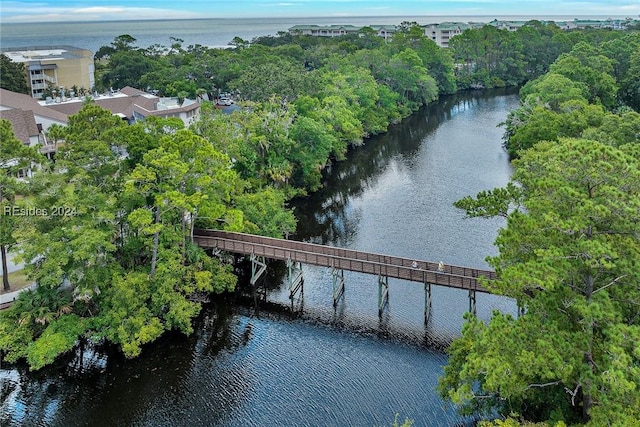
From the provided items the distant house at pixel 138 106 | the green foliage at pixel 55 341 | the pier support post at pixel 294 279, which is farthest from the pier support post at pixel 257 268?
the distant house at pixel 138 106

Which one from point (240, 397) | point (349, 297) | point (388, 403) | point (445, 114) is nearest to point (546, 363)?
point (388, 403)

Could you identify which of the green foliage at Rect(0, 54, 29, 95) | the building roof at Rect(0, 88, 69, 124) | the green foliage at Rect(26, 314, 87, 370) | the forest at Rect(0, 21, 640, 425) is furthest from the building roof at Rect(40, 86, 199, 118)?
the green foliage at Rect(26, 314, 87, 370)

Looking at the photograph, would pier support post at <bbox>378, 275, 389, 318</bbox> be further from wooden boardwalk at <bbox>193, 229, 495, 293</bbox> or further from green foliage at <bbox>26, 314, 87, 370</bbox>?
green foliage at <bbox>26, 314, 87, 370</bbox>

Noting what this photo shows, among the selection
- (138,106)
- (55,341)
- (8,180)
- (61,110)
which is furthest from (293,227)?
(61,110)

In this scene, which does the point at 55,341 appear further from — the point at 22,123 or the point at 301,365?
the point at 22,123

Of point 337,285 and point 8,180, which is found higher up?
point 8,180

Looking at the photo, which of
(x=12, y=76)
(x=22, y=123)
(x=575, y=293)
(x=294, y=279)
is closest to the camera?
(x=575, y=293)

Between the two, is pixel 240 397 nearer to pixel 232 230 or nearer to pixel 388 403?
pixel 388 403
